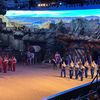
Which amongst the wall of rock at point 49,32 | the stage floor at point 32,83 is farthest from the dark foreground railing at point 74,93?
the wall of rock at point 49,32

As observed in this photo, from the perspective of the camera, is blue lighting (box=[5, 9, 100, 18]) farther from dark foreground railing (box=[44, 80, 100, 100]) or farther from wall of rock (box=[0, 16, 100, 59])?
dark foreground railing (box=[44, 80, 100, 100])

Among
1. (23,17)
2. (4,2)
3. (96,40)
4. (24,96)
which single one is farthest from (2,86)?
(4,2)

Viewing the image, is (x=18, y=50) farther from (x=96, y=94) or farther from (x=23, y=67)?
(x=96, y=94)

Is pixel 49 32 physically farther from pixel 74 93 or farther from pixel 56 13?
pixel 74 93

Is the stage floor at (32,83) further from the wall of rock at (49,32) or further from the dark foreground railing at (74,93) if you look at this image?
the wall of rock at (49,32)

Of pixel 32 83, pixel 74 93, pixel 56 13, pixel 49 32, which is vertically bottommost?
pixel 32 83

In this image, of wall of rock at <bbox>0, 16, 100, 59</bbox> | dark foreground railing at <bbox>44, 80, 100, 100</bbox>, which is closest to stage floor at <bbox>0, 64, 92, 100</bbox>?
dark foreground railing at <bbox>44, 80, 100, 100</bbox>

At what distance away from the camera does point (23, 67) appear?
21578 mm

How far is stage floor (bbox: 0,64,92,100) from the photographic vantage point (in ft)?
46.8

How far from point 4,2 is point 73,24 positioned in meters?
8.98

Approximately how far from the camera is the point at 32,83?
16.6m

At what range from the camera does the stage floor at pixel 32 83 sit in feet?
46.8

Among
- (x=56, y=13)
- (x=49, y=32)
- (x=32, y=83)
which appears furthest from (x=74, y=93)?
(x=56, y=13)

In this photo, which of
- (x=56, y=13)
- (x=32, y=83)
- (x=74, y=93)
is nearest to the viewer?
(x=74, y=93)
